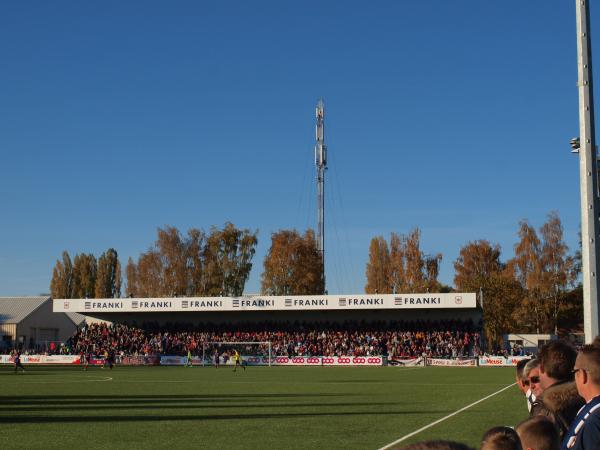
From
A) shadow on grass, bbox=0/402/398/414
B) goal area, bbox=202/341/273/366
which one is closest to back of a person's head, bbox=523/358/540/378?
shadow on grass, bbox=0/402/398/414

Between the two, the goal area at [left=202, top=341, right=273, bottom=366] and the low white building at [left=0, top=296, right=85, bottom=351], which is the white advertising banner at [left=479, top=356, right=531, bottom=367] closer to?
the goal area at [left=202, top=341, right=273, bottom=366]

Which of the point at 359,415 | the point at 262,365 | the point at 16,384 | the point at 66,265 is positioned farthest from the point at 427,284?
the point at 359,415

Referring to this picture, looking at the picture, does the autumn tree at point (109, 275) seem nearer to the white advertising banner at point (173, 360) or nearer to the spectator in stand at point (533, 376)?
the white advertising banner at point (173, 360)

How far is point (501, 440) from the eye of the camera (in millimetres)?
3492

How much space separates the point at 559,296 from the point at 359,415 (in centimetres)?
7284

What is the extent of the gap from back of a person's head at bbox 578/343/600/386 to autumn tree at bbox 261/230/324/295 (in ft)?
285

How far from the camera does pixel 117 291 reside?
11806 cm

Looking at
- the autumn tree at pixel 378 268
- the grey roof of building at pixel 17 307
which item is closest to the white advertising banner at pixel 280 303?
the grey roof of building at pixel 17 307

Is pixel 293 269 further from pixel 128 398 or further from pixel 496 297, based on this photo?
pixel 128 398

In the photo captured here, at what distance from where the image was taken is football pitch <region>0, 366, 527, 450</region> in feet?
46.2

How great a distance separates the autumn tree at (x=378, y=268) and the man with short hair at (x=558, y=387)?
91818 mm

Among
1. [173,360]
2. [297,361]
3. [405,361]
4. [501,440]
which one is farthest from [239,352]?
[501,440]

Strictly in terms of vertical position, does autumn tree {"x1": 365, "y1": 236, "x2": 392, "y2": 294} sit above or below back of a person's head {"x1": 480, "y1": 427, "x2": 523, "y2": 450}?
above

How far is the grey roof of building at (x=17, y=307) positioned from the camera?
275 feet
